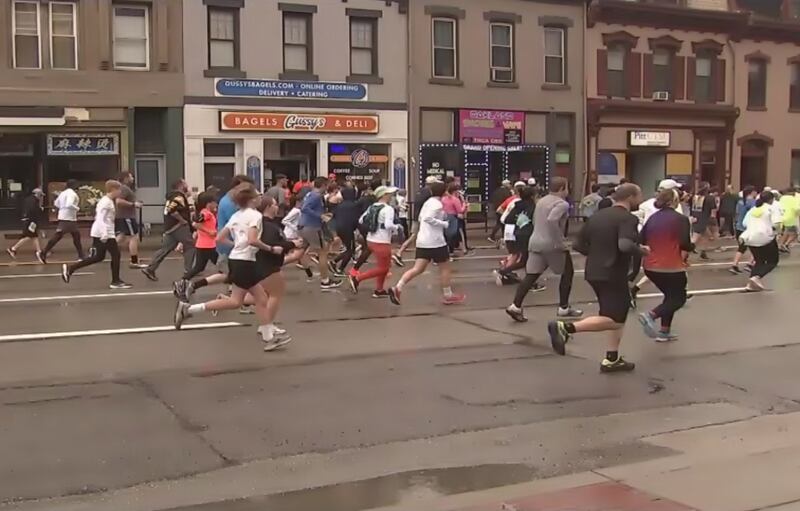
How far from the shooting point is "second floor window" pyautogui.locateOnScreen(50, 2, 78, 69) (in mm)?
24938

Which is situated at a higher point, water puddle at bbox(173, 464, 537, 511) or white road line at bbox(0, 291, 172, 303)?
white road line at bbox(0, 291, 172, 303)

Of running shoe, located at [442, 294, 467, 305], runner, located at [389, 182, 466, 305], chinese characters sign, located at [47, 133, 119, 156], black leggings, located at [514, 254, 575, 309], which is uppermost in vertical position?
chinese characters sign, located at [47, 133, 119, 156]

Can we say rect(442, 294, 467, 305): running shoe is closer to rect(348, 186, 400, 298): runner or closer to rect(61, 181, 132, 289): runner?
rect(348, 186, 400, 298): runner

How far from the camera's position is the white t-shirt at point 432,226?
12.3 metres

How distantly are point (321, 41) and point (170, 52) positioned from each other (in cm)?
446

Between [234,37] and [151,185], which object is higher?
[234,37]

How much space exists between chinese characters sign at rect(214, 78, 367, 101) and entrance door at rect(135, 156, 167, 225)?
103 inches

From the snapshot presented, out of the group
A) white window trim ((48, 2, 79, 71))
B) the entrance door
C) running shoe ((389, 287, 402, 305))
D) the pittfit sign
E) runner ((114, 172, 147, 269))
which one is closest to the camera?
running shoe ((389, 287, 402, 305))

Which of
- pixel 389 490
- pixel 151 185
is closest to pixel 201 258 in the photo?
pixel 389 490

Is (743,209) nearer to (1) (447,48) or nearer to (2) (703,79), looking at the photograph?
(1) (447,48)

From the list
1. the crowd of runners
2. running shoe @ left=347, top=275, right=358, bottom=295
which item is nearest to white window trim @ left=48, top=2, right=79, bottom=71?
A: the crowd of runners

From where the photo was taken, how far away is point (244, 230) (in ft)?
29.7

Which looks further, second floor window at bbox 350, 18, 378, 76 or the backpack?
second floor window at bbox 350, 18, 378, 76

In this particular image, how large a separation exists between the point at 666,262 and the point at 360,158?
19090 mm
